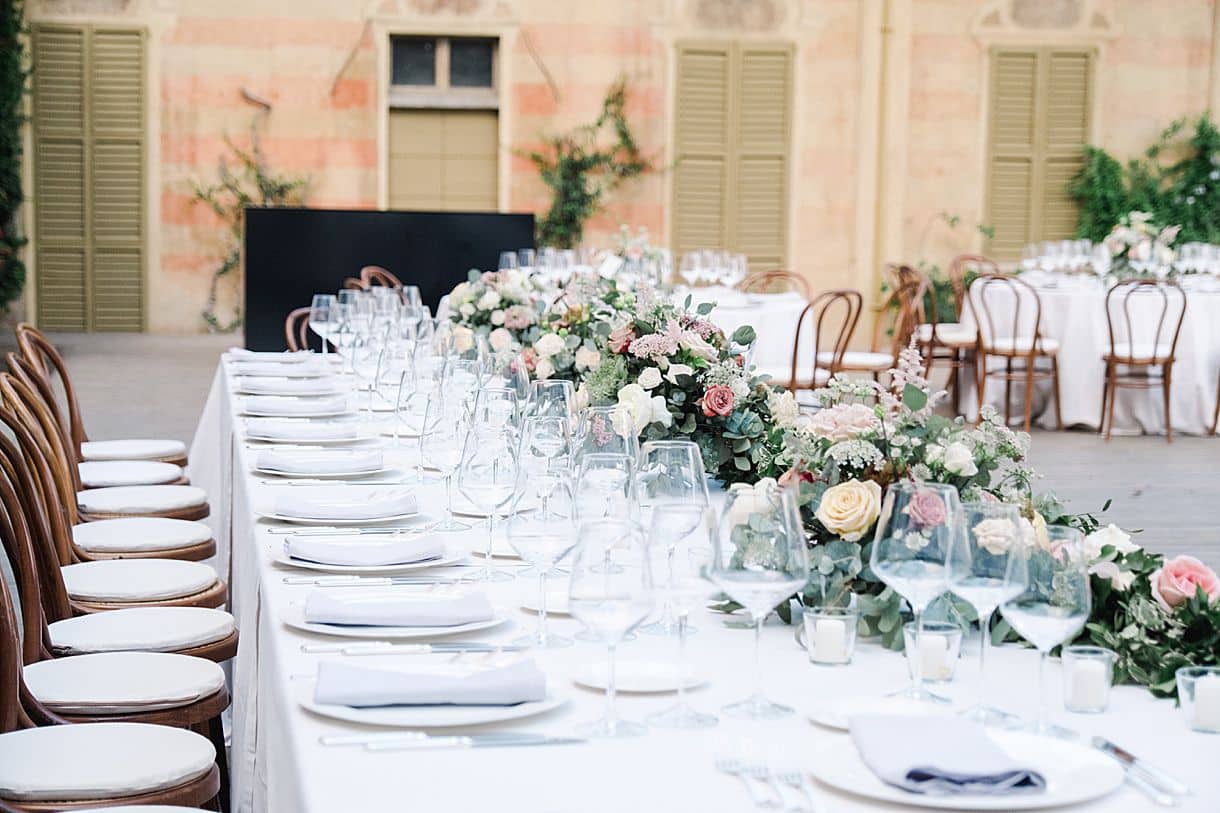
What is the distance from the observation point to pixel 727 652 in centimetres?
190

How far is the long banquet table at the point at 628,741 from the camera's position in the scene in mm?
1421

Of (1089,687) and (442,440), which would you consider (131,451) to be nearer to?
(442,440)

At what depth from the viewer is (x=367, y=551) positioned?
2291 mm

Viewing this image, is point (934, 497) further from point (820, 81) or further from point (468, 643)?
point (820, 81)

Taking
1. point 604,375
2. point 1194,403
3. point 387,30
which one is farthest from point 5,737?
point 387,30

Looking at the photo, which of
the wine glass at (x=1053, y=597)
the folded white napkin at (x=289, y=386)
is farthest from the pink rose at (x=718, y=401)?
the folded white napkin at (x=289, y=386)

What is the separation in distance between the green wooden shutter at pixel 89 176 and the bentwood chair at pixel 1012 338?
7.49 m

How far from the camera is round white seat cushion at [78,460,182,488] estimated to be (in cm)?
471

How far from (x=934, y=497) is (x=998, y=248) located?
12.9 meters

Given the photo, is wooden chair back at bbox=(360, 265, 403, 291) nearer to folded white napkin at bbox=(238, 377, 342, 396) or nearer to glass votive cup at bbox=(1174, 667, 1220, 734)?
folded white napkin at bbox=(238, 377, 342, 396)

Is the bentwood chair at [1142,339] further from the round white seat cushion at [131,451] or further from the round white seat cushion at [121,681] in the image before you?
the round white seat cushion at [121,681]

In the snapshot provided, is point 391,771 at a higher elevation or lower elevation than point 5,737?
higher

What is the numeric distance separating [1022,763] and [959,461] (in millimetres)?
684

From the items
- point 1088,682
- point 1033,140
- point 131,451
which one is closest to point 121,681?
point 1088,682
